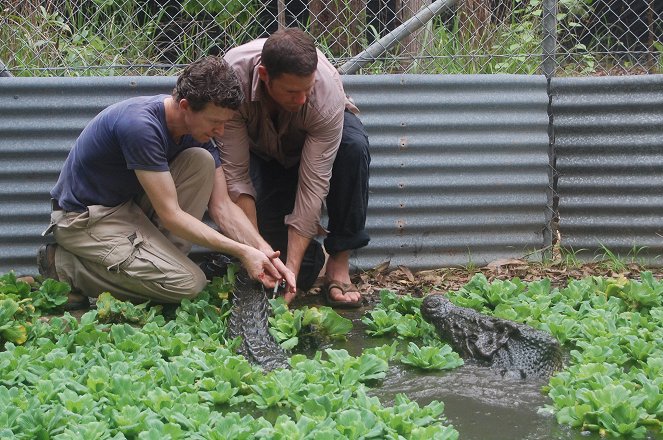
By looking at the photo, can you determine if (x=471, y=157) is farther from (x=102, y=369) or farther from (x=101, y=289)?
(x=102, y=369)

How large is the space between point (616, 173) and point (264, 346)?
2.89m

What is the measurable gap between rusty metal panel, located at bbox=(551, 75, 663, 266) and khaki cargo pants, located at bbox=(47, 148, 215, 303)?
7.76 ft

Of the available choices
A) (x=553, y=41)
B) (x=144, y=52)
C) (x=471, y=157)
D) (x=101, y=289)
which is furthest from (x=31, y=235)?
(x=553, y=41)

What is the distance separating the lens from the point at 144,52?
6.87m

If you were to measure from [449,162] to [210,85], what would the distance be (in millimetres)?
2000

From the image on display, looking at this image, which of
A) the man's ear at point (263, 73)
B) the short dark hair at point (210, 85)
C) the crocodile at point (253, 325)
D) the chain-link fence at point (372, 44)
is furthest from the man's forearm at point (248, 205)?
the chain-link fence at point (372, 44)

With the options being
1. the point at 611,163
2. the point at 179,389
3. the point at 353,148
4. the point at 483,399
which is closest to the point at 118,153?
the point at 353,148

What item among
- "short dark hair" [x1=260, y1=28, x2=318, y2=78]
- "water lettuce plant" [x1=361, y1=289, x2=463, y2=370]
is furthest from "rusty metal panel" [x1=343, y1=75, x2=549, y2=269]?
"short dark hair" [x1=260, y1=28, x2=318, y2=78]

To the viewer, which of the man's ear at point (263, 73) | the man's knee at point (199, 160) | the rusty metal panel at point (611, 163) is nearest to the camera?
the man's ear at point (263, 73)

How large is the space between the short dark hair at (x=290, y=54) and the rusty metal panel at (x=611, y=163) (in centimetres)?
204

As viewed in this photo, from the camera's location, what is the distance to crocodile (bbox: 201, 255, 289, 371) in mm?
4164

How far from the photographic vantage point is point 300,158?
540 centimetres

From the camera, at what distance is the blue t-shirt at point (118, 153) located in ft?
15.3

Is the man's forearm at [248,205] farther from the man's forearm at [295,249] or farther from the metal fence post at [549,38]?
the metal fence post at [549,38]
